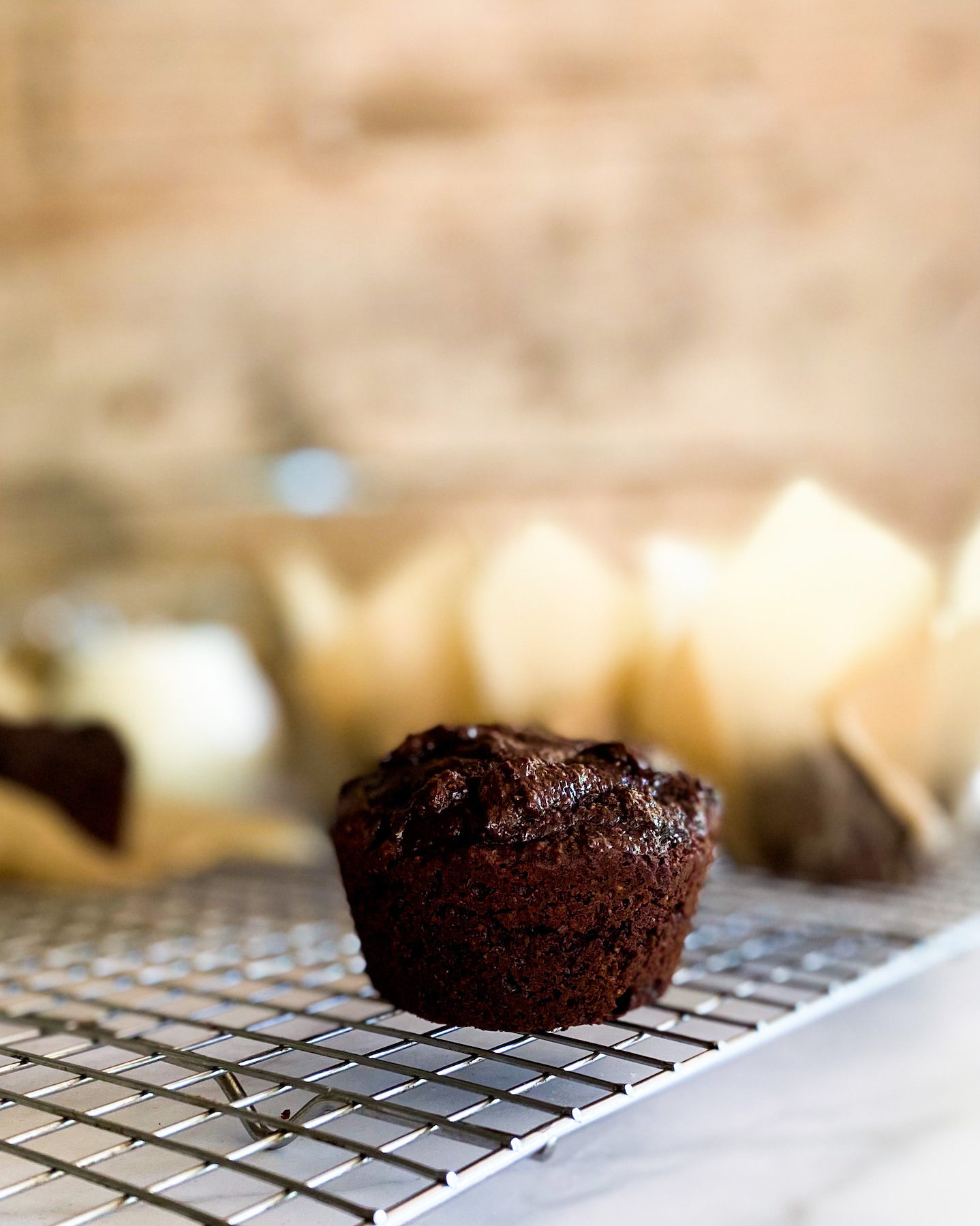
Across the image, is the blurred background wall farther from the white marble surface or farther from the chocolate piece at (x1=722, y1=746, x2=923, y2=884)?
the white marble surface

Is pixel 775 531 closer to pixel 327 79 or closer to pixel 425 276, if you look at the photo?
pixel 425 276

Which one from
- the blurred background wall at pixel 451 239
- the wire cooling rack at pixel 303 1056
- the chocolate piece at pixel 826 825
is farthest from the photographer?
the blurred background wall at pixel 451 239

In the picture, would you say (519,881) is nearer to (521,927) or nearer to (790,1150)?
(521,927)

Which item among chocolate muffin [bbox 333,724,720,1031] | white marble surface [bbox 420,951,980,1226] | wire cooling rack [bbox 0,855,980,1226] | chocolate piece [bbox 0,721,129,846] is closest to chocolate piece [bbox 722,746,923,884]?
wire cooling rack [bbox 0,855,980,1226]

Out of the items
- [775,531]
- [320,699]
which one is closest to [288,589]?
[320,699]

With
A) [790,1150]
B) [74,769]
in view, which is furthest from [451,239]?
[790,1150]

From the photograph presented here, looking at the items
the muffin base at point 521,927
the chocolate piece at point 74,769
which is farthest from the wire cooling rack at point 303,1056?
the chocolate piece at point 74,769

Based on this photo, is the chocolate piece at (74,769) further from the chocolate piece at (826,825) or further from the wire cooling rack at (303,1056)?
the chocolate piece at (826,825)
